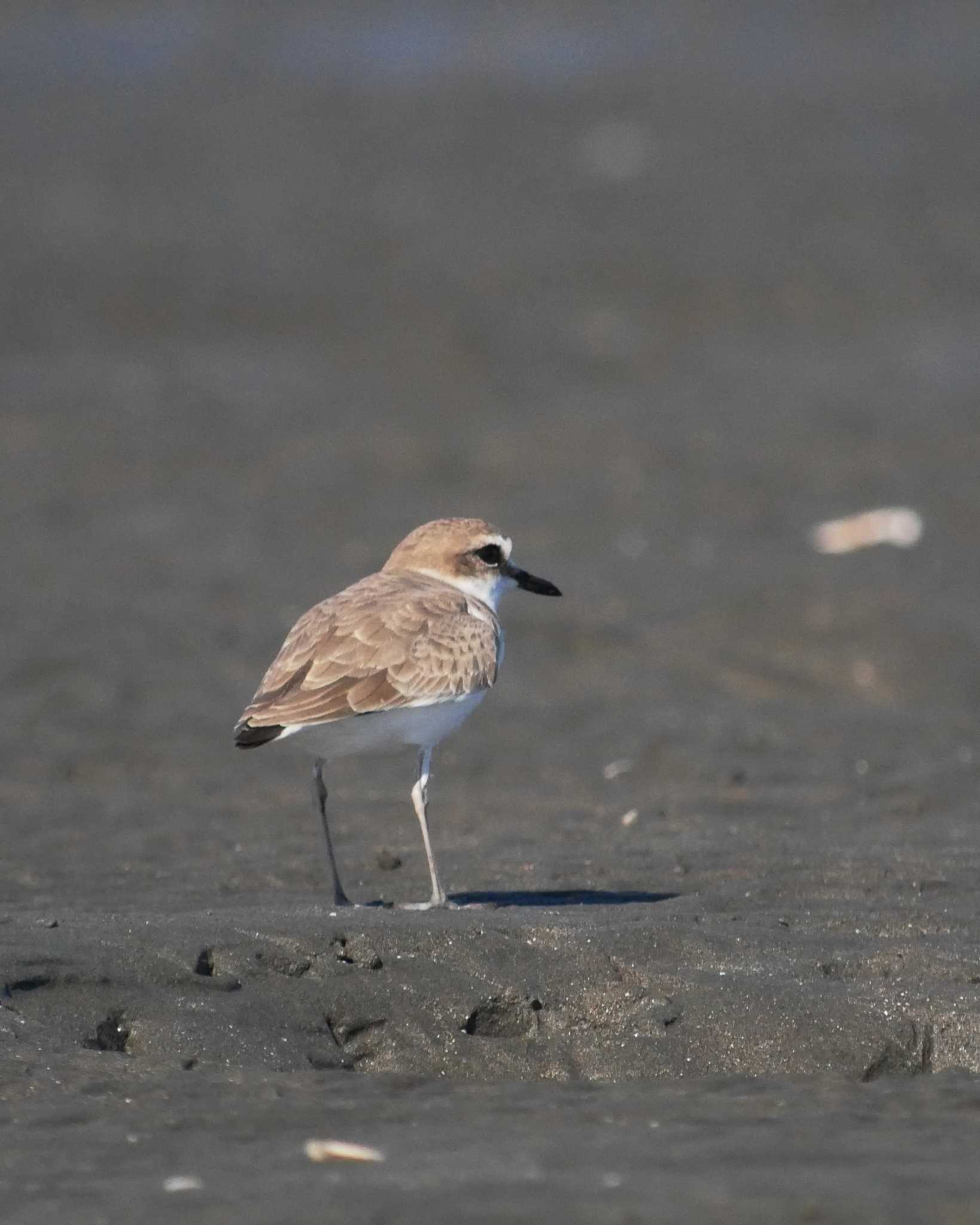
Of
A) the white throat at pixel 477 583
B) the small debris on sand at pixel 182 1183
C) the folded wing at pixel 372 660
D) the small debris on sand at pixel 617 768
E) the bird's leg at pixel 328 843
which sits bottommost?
the small debris on sand at pixel 182 1183

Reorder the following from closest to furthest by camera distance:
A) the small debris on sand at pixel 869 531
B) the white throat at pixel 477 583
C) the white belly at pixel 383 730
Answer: the white belly at pixel 383 730 → the white throat at pixel 477 583 → the small debris on sand at pixel 869 531

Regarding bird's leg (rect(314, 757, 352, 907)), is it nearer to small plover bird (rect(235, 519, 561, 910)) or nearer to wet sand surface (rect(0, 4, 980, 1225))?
small plover bird (rect(235, 519, 561, 910))

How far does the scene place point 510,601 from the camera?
14.5 metres

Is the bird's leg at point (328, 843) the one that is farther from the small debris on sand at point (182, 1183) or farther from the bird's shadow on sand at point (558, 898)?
the small debris on sand at point (182, 1183)

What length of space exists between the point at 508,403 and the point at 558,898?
1018 cm

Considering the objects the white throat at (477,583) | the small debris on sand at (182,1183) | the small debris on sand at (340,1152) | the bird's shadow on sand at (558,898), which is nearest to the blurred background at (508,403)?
the bird's shadow on sand at (558,898)

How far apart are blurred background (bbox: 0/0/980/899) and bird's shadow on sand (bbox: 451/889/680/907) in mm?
232

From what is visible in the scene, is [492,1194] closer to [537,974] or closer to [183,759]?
[537,974]

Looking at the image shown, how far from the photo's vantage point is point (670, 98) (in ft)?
74.7

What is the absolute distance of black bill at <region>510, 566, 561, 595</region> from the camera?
31.8ft

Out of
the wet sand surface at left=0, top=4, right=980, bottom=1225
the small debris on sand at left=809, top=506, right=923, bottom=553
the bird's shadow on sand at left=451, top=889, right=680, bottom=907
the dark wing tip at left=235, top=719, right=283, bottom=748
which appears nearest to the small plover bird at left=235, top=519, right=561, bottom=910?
the dark wing tip at left=235, top=719, right=283, bottom=748

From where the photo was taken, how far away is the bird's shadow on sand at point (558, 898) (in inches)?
311

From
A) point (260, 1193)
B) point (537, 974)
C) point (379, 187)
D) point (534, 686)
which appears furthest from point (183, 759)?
point (379, 187)

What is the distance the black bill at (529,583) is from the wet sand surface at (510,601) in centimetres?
121
